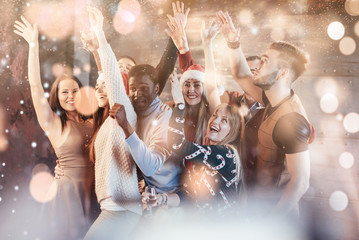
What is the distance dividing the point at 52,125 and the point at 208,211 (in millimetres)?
1394

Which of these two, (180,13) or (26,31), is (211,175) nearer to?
(180,13)

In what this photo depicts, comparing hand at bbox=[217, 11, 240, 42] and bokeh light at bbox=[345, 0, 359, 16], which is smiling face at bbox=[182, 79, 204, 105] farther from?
bokeh light at bbox=[345, 0, 359, 16]

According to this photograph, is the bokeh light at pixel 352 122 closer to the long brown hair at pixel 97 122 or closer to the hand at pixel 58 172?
the long brown hair at pixel 97 122

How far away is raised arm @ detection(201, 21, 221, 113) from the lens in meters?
2.50

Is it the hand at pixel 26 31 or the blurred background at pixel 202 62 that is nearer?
the blurred background at pixel 202 62

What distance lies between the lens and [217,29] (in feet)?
8.34

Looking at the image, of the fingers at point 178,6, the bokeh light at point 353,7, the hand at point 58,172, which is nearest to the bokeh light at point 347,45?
the bokeh light at point 353,7

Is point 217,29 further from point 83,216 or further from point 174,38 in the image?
point 83,216

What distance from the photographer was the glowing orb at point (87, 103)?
8.94ft

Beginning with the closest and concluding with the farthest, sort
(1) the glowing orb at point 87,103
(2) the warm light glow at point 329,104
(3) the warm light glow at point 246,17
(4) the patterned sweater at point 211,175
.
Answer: (4) the patterned sweater at point 211,175, (2) the warm light glow at point 329,104, (3) the warm light glow at point 246,17, (1) the glowing orb at point 87,103

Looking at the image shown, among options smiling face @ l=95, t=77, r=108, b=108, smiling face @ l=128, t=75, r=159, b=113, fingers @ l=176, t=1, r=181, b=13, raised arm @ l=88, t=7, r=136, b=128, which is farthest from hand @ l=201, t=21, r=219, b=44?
smiling face @ l=95, t=77, r=108, b=108

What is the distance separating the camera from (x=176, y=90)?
2596mm

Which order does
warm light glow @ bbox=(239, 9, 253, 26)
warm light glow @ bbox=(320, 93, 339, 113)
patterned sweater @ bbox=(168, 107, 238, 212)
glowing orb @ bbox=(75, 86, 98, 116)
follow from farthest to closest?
glowing orb @ bbox=(75, 86, 98, 116), warm light glow @ bbox=(239, 9, 253, 26), warm light glow @ bbox=(320, 93, 339, 113), patterned sweater @ bbox=(168, 107, 238, 212)

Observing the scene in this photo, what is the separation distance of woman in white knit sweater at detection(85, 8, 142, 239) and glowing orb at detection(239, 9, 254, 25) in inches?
39.5
